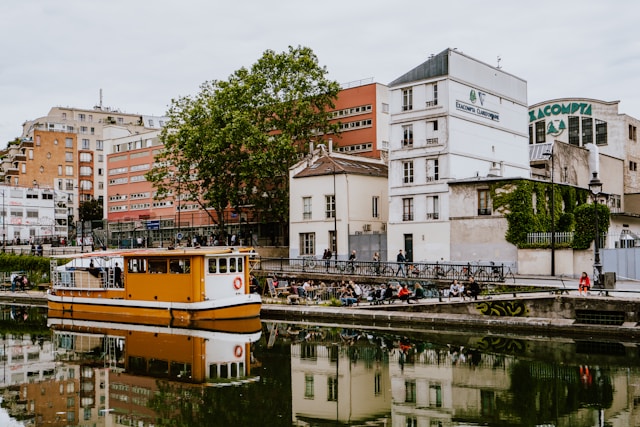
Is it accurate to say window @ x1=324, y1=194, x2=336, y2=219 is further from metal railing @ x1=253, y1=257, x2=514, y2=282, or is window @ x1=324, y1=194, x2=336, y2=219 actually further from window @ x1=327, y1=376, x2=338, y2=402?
window @ x1=327, y1=376, x2=338, y2=402

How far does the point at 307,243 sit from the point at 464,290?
2228 centimetres

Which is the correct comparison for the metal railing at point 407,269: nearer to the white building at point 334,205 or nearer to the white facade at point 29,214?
the white building at point 334,205

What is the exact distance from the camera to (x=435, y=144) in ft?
159

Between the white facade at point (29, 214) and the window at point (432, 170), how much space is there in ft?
192

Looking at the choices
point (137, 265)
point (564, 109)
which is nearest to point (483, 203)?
point (137, 265)

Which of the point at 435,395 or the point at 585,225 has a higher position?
the point at 585,225

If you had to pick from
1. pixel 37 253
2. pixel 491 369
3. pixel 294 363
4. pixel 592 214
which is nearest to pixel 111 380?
pixel 294 363

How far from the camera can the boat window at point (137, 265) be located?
3634 cm

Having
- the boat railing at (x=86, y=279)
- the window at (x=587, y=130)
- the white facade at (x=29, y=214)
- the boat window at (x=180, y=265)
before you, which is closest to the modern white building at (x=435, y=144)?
the window at (x=587, y=130)

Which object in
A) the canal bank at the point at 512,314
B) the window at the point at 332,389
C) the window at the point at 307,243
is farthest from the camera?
the window at the point at 307,243

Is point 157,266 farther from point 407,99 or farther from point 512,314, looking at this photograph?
point 407,99

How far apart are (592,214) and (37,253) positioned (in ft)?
158

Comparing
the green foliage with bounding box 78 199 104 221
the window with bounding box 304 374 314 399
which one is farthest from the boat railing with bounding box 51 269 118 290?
the green foliage with bounding box 78 199 104 221

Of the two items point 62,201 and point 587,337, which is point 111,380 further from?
point 62,201
